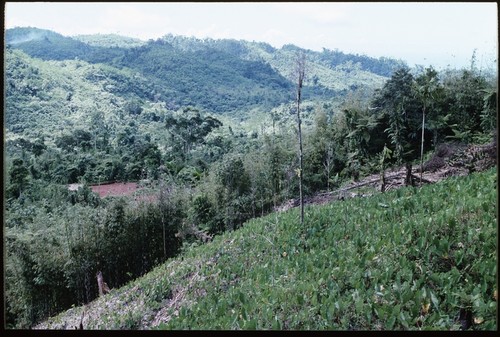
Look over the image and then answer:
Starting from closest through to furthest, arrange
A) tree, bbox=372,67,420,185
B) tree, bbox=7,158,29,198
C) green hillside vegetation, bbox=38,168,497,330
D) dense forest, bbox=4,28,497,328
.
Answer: green hillside vegetation, bbox=38,168,497,330, dense forest, bbox=4,28,497,328, tree, bbox=372,67,420,185, tree, bbox=7,158,29,198

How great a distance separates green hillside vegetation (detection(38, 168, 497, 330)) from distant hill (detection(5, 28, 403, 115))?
1596 cm

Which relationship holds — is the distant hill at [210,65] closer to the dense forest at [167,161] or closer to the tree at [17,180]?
the dense forest at [167,161]

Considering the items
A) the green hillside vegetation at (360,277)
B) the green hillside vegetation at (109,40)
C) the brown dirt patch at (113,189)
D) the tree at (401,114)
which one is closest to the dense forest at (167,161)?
the tree at (401,114)

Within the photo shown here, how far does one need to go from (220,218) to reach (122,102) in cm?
1536

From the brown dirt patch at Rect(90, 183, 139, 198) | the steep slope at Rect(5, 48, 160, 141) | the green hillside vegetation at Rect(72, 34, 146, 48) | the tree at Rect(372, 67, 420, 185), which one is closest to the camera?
the tree at Rect(372, 67, 420, 185)

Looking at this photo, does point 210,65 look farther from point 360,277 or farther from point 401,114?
point 360,277

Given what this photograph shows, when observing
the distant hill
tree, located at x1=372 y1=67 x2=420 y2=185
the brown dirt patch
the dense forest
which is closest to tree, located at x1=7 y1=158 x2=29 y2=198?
the dense forest

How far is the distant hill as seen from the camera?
918 inches

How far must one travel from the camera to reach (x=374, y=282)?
3.21 meters

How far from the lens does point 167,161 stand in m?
15.0

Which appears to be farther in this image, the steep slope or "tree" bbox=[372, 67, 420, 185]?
the steep slope

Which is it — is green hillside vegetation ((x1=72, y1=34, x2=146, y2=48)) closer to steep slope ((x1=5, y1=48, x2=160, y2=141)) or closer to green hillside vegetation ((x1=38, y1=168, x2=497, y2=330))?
steep slope ((x1=5, y1=48, x2=160, y2=141))

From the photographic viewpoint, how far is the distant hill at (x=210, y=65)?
76.5 feet
